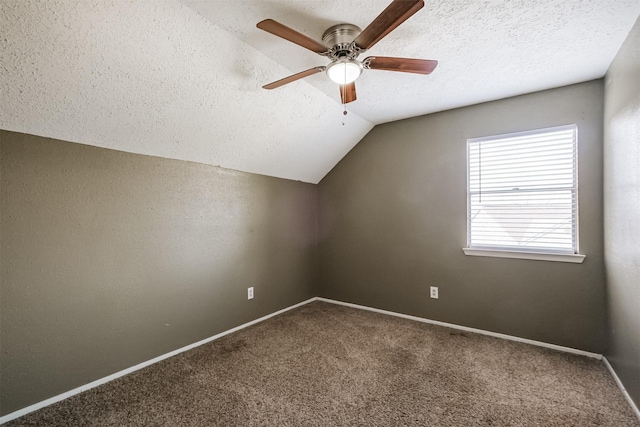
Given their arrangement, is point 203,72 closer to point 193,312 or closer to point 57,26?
point 57,26

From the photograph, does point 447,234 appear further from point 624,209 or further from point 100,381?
Result: point 100,381

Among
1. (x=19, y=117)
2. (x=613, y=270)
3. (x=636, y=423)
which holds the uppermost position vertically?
(x=19, y=117)

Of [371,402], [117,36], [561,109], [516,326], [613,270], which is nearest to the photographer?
[117,36]

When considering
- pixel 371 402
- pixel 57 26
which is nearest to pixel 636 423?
pixel 371 402

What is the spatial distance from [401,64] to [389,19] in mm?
390

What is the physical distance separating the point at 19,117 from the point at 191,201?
1.17 meters

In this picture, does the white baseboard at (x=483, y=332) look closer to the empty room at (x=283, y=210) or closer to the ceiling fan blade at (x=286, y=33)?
the empty room at (x=283, y=210)

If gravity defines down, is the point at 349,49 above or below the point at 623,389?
above

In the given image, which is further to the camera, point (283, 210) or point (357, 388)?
point (283, 210)

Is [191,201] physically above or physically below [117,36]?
below

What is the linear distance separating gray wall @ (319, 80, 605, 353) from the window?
0.07 m

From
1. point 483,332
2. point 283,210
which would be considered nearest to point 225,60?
point 283,210

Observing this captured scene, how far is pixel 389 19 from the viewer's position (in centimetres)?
128

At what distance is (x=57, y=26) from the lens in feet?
4.40
